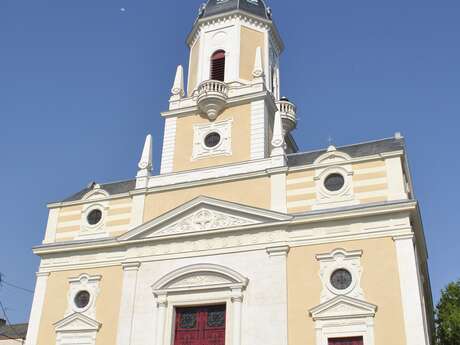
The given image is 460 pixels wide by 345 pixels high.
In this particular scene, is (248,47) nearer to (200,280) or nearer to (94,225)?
(94,225)

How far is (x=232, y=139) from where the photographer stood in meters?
25.9

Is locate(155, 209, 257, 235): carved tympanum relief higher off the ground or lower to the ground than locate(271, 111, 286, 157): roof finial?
lower

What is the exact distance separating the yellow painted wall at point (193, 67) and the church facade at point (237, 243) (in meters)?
0.78

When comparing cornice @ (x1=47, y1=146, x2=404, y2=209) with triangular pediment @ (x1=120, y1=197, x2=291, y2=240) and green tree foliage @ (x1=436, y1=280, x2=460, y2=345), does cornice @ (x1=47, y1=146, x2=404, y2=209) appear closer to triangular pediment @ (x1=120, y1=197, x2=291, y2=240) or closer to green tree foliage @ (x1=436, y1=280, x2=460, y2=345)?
triangular pediment @ (x1=120, y1=197, x2=291, y2=240)

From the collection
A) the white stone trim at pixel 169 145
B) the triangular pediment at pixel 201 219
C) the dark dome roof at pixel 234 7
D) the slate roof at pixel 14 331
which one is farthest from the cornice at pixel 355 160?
the slate roof at pixel 14 331

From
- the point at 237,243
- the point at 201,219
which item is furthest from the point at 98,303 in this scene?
the point at 237,243

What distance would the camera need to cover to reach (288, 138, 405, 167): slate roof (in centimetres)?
2284

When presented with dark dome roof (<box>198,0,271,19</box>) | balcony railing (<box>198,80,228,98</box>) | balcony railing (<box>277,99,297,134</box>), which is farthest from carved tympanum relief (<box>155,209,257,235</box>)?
dark dome roof (<box>198,0,271,19</box>)

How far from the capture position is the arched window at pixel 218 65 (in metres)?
28.8

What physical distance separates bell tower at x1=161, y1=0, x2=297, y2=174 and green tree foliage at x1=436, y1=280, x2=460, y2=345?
10738mm

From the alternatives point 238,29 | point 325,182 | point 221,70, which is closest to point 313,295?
point 325,182

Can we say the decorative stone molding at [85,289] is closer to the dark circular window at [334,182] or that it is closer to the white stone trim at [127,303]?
the white stone trim at [127,303]

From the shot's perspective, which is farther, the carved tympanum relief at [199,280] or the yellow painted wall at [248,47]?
the yellow painted wall at [248,47]

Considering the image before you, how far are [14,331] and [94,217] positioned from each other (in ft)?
64.1
